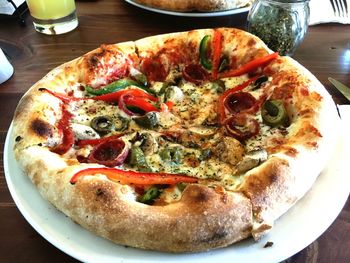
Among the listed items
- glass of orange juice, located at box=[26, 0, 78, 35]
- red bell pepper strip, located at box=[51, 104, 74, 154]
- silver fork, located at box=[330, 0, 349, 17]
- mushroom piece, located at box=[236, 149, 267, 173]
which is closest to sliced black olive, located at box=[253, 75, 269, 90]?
mushroom piece, located at box=[236, 149, 267, 173]

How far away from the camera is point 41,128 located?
76.1 inches

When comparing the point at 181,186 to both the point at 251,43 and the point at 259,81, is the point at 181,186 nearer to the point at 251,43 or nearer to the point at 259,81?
the point at 259,81

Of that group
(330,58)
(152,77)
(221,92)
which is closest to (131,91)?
(152,77)

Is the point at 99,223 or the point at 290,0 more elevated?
the point at 290,0

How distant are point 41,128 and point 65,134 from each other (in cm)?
11

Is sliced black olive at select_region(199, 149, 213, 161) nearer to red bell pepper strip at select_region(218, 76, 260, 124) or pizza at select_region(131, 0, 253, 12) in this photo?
red bell pepper strip at select_region(218, 76, 260, 124)

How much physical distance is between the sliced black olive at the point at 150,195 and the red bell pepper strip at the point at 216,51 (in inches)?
36.3

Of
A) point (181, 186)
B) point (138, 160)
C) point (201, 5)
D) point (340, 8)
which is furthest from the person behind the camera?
point (340, 8)

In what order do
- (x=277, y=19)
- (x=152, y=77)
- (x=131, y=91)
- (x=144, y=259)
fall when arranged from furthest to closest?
(x=277, y=19) → (x=152, y=77) → (x=131, y=91) → (x=144, y=259)

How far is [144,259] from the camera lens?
147 centimetres

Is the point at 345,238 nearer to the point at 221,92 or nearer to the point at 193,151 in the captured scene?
the point at 193,151

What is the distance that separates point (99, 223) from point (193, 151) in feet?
1.93

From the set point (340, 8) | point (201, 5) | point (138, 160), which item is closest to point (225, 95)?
Answer: point (138, 160)

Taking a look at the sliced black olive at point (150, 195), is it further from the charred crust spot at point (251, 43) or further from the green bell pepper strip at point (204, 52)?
the charred crust spot at point (251, 43)
